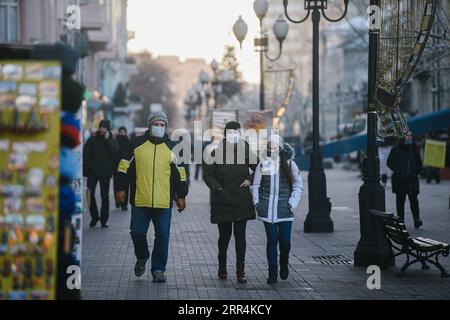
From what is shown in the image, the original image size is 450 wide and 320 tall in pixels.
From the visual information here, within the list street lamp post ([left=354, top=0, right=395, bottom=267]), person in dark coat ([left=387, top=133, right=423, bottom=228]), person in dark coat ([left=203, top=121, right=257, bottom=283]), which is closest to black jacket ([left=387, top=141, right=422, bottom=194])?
person in dark coat ([left=387, top=133, right=423, bottom=228])

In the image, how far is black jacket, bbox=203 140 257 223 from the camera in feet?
43.0

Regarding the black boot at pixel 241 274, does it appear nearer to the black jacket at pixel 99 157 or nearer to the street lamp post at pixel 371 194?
the street lamp post at pixel 371 194

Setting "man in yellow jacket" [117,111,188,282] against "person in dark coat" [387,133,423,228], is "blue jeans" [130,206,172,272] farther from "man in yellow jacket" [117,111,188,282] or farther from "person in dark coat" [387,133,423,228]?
"person in dark coat" [387,133,423,228]

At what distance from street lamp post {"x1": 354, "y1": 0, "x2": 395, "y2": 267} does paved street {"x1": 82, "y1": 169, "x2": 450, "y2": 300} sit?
28cm

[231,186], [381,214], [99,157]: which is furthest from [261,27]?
[231,186]

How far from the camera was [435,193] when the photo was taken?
3338 cm

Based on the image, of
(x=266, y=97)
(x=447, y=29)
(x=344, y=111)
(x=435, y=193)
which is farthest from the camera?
(x=344, y=111)

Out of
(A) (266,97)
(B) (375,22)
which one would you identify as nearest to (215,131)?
(A) (266,97)

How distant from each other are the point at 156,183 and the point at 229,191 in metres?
0.94

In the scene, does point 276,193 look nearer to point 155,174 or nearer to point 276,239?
point 276,239

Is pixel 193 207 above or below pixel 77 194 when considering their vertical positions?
below

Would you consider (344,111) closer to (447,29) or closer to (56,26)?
(56,26)

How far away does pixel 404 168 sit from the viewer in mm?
20328

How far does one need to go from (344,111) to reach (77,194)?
297 feet
